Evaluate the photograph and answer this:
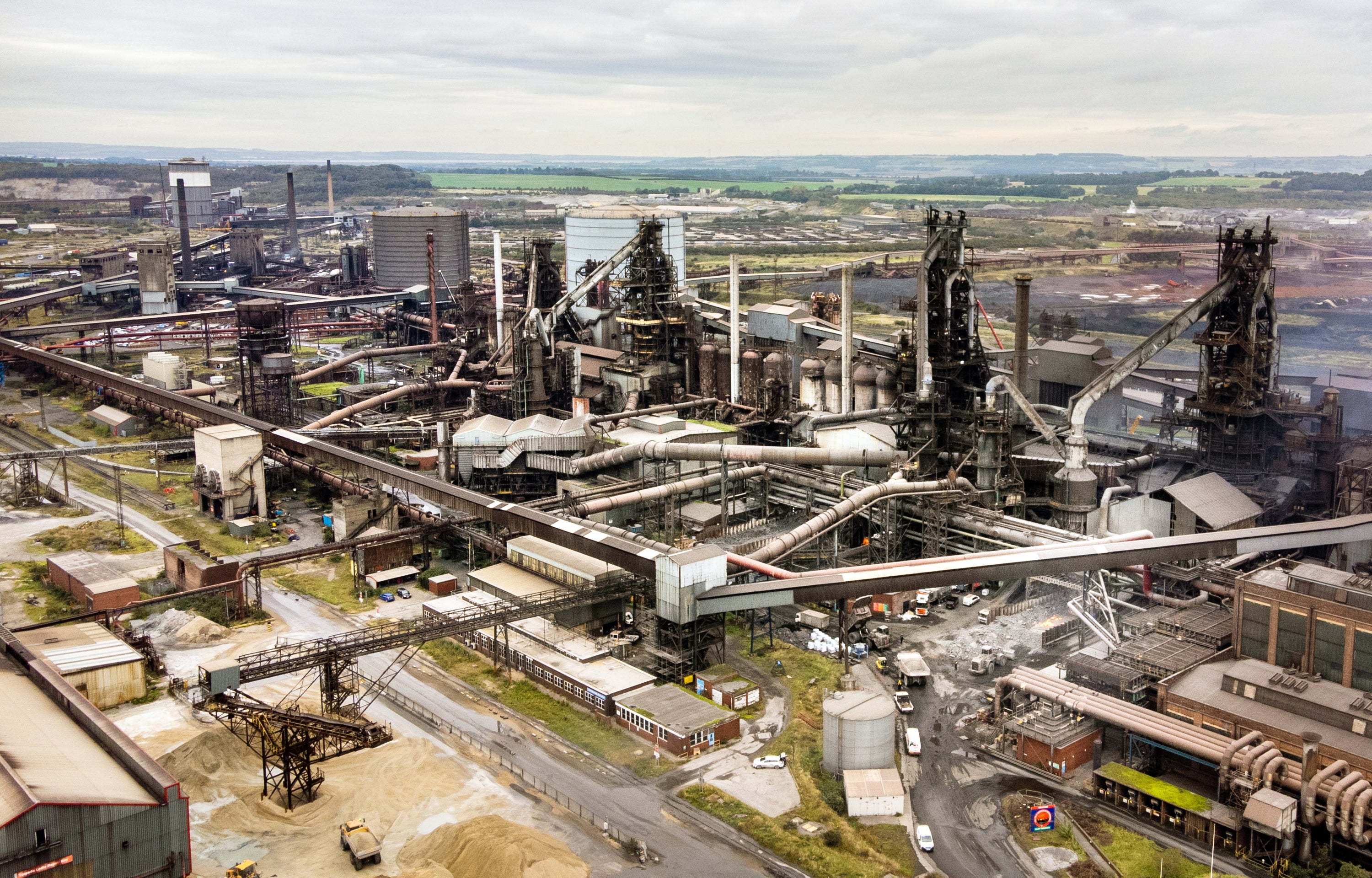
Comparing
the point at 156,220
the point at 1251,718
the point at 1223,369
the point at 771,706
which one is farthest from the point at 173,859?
the point at 156,220

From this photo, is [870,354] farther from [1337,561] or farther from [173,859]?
[173,859]

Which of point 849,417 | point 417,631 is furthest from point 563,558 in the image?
point 849,417

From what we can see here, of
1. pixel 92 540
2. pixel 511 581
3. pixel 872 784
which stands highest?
pixel 511 581

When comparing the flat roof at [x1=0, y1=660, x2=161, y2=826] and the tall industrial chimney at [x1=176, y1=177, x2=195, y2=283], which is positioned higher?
the tall industrial chimney at [x1=176, y1=177, x2=195, y2=283]

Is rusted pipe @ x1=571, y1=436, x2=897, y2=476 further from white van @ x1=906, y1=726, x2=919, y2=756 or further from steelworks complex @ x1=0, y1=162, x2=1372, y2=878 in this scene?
white van @ x1=906, y1=726, x2=919, y2=756

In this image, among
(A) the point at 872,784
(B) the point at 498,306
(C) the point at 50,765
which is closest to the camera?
(C) the point at 50,765

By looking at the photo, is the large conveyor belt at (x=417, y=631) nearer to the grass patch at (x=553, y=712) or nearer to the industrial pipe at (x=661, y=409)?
the grass patch at (x=553, y=712)

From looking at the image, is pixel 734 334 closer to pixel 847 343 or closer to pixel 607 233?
pixel 847 343

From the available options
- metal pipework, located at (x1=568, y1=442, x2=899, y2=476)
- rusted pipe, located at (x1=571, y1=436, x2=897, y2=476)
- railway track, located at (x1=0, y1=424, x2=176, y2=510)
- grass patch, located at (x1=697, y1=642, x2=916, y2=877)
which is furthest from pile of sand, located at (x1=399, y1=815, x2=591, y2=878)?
railway track, located at (x1=0, y1=424, x2=176, y2=510)
